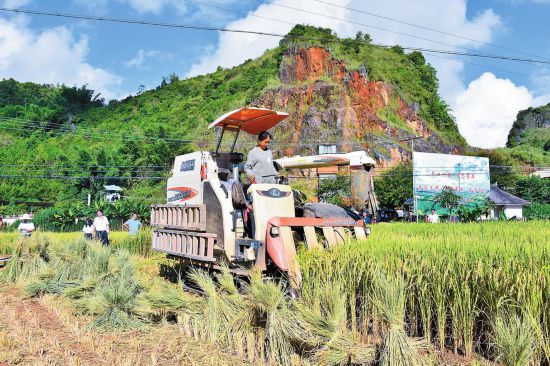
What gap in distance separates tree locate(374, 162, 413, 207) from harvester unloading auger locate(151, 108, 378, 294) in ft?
124

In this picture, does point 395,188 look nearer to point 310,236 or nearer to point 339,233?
point 339,233

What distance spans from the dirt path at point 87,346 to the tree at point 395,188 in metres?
41.1

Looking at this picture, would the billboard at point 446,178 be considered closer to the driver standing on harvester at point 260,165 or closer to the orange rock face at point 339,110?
the orange rock face at point 339,110

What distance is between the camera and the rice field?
4.09 meters

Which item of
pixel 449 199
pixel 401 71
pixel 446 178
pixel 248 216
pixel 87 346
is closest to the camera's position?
pixel 87 346

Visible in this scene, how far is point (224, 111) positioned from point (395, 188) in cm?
3443

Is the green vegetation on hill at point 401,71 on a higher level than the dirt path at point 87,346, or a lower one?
higher

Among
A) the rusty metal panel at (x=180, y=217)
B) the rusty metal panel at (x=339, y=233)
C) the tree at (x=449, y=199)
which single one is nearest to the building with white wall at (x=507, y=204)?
the tree at (x=449, y=199)

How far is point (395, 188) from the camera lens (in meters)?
46.0

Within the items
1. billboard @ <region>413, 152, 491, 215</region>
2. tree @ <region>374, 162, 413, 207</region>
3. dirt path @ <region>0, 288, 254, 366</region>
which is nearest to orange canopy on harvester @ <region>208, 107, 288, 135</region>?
dirt path @ <region>0, 288, 254, 366</region>

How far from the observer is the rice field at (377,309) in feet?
13.4

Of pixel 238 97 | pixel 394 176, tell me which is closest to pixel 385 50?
pixel 238 97

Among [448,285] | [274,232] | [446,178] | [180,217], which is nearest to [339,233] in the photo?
[274,232]

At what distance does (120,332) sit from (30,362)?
125 cm
